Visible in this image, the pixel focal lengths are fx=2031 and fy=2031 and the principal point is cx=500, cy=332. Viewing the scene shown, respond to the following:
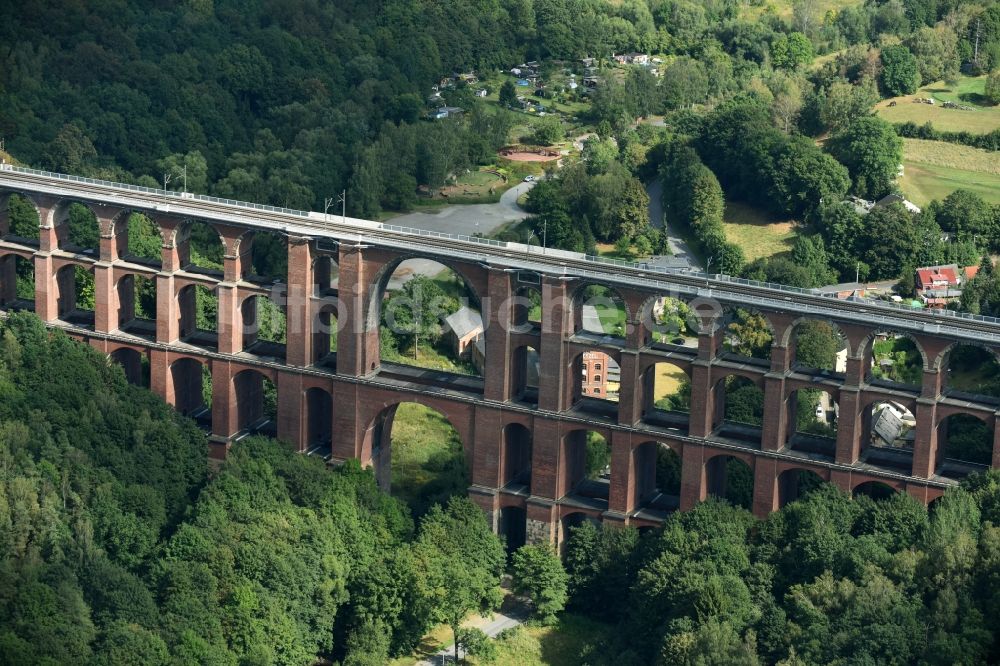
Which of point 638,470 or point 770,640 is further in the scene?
point 638,470

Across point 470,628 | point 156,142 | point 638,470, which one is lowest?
point 470,628

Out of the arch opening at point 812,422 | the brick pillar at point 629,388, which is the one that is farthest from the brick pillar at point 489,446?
the arch opening at point 812,422

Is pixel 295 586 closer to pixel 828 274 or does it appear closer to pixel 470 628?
pixel 470 628

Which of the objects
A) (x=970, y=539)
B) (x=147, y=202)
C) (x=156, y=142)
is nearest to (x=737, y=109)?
(x=156, y=142)

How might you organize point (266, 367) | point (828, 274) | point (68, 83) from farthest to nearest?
1. point (68, 83)
2. point (828, 274)
3. point (266, 367)

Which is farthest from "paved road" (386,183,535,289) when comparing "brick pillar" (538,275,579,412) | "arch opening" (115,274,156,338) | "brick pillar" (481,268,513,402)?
"brick pillar" (538,275,579,412)

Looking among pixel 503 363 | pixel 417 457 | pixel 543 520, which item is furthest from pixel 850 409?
pixel 417 457

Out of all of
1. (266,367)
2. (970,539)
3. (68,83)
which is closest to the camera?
(970,539)

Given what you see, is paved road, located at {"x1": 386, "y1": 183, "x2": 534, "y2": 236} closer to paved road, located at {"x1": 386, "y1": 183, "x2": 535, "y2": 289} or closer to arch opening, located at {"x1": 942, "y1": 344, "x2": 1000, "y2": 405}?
paved road, located at {"x1": 386, "y1": 183, "x2": 535, "y2": 289}
